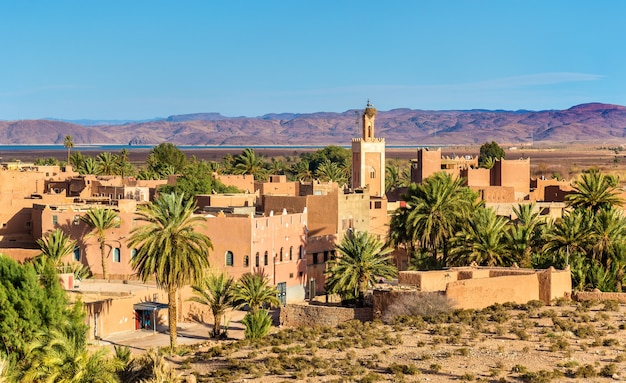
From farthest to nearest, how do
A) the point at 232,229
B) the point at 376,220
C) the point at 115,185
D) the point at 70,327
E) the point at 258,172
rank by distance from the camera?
the point at 258,172, the point at 115,185, the point at 376,220, the point at 232,229, the point at 70,327

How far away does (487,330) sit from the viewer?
1220 inches

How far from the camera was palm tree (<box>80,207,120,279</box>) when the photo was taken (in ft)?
147

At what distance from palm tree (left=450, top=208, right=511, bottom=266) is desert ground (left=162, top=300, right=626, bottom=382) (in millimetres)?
6304

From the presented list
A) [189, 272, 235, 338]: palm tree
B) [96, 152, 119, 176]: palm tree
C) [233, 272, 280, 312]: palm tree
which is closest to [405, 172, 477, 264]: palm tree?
[233, 272, 280, 312]: palm tree

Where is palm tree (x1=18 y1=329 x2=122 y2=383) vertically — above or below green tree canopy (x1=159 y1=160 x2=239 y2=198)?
below

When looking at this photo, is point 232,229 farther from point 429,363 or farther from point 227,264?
point 429,363

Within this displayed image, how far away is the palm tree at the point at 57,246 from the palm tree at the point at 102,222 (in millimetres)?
1165

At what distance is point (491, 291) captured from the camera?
3375cm

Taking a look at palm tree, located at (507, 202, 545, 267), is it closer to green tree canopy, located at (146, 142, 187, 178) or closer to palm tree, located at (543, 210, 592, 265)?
palm tree, located at (543, 210, 592, 265)


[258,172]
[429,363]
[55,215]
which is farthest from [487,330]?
[258,172]

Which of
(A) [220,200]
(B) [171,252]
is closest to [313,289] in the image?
(A) [220,200]

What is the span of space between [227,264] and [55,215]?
879 centimetres

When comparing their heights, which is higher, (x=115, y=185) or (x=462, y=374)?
(x=115, y=185)

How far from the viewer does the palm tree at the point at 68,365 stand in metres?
26.3
